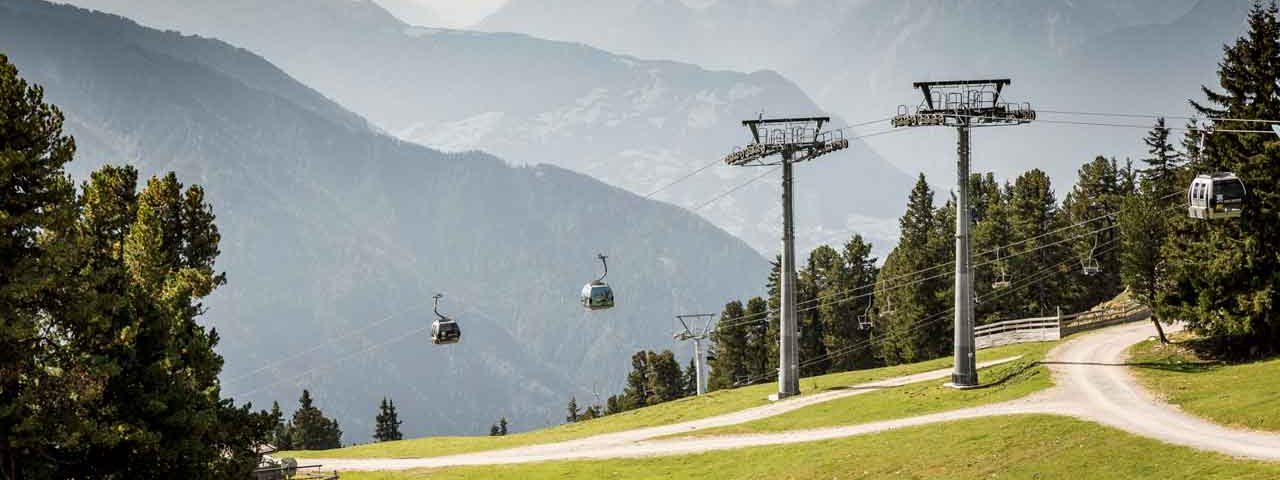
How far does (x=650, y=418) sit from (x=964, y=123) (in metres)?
25.4

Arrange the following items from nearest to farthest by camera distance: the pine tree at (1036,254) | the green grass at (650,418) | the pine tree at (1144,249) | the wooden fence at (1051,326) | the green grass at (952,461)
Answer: the green grass at (952,461)
the pine tree at (1144,249)
the green grass at (650,418)
the wooden fence at (1051,326)
the pine tree at (1036,254)

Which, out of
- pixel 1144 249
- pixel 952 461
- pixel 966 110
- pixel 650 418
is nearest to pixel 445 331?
pixel 650 418

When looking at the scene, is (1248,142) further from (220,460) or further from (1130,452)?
(220,460)

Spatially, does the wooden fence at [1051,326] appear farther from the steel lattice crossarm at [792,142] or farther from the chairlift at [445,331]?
the chairlift at [445,331]

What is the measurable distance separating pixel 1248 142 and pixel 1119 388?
13.2 metres

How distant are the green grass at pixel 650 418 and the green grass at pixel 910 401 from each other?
637cm

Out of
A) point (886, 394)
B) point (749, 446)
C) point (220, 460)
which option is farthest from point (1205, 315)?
point (220, 460)

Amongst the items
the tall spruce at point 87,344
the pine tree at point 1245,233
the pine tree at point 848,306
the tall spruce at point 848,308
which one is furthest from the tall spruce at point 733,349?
the tall spruce at point 87,344

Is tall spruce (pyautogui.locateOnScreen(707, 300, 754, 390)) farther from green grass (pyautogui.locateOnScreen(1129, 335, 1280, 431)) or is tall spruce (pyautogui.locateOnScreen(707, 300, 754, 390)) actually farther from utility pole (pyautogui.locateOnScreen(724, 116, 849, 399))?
green grass (pyautogui.locateOnScreen(1129, 335, 1280, 431))

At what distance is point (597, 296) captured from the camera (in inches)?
2477

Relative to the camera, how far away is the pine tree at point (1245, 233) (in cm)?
4691

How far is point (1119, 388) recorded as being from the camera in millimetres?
46219

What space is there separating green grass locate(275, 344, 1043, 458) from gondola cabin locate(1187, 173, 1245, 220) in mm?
20683

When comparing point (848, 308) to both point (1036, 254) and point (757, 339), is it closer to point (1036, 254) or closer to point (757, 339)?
point (757, 339)
